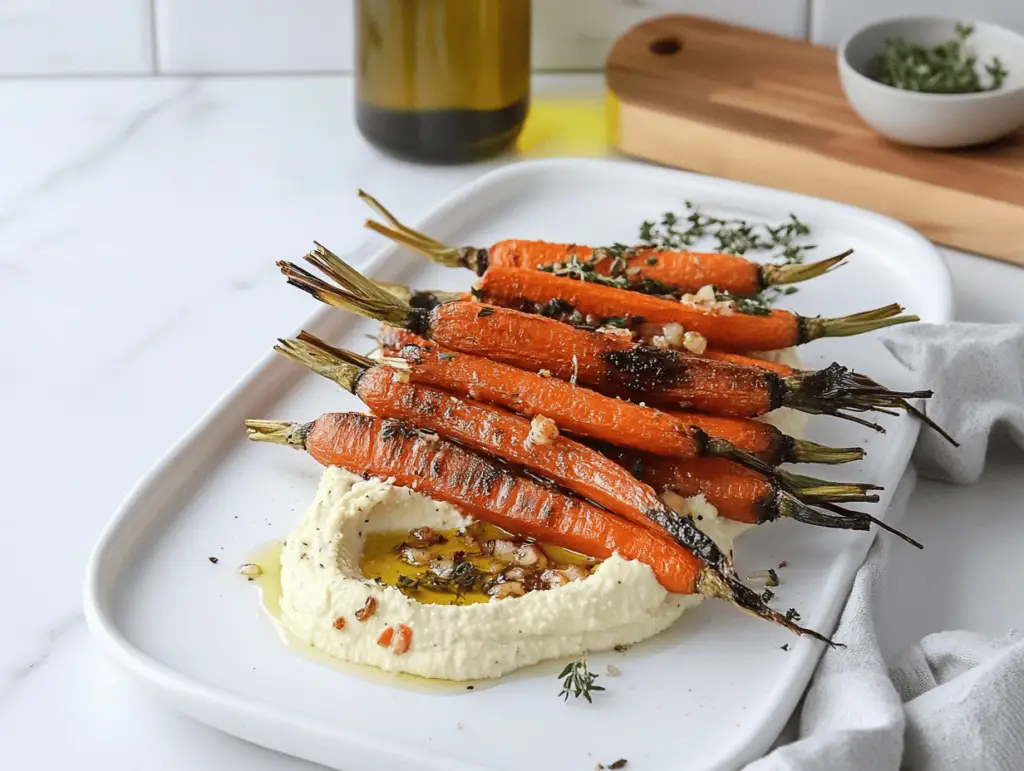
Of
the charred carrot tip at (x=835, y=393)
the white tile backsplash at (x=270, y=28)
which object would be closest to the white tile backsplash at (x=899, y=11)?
the white tile backsplash at (x=270, y=28)

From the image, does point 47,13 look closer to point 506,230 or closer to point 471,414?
point 506,230

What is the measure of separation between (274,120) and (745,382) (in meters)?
1.36

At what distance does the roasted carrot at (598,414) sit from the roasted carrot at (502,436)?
0.06 feet

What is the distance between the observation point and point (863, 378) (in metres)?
1.49

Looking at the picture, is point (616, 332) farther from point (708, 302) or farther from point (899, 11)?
point (899, 11)

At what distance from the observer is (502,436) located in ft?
4.83

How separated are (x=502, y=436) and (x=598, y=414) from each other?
11 centimetres

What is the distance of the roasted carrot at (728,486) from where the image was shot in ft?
4.66

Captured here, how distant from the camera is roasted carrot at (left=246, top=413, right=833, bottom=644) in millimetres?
1357

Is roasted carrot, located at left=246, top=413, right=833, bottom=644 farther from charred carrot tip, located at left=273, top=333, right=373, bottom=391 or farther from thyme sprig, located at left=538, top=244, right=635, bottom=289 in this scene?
thyme sprig, located at left=538, top=244, right=635, bottom=289

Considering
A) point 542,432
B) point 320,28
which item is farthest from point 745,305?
point 320,28

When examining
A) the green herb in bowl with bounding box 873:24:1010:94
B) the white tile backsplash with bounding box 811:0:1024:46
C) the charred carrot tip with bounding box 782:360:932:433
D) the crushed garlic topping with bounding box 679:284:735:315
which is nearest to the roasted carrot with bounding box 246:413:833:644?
the charred carrot tip with bounding box 782:360:932:433

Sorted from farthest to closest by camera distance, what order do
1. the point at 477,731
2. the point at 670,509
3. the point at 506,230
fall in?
the point at 506,230
the point at 670,509
the point at 477,731

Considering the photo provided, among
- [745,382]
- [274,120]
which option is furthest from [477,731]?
[274,120]
